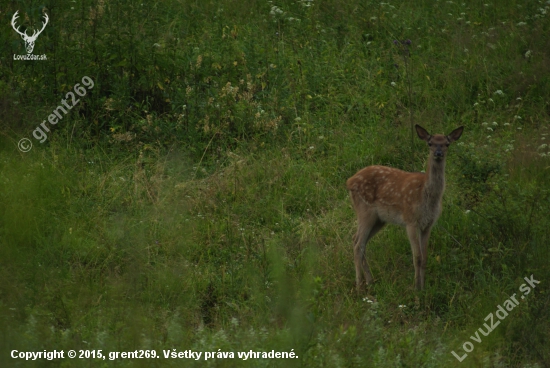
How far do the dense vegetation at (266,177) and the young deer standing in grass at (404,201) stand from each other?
0.18 meters

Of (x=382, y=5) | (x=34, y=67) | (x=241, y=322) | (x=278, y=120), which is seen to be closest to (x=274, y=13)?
(x=382, y=5)

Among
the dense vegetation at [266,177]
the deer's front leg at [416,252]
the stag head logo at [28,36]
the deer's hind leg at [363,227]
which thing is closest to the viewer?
the dense vegetation at [266,177]

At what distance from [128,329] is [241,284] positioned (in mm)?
1961

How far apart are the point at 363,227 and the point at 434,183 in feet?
2.71

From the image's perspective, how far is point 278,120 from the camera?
9.98 m

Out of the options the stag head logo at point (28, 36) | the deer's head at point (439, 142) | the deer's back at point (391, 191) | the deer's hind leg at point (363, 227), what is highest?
the deer's head at point (439, 142)

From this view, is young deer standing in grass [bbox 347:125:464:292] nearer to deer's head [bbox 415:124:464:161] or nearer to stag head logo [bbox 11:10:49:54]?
deer's head [bbox 415:124:464:161]

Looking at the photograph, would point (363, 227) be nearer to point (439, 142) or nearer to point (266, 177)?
point (439, 142)

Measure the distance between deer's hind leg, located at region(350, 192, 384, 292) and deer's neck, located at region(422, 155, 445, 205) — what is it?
599 mm

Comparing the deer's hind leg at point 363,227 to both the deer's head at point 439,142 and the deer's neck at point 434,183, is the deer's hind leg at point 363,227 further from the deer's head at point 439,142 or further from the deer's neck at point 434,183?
the deer's head at point 439,142

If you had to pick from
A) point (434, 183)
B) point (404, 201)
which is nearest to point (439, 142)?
point (434, 183)

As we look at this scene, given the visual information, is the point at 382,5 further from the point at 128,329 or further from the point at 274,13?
the point at 128,329

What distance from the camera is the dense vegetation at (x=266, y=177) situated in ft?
20.5

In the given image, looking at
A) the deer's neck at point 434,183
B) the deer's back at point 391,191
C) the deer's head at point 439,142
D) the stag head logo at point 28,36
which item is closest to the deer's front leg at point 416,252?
the deer's back at point 391,191
